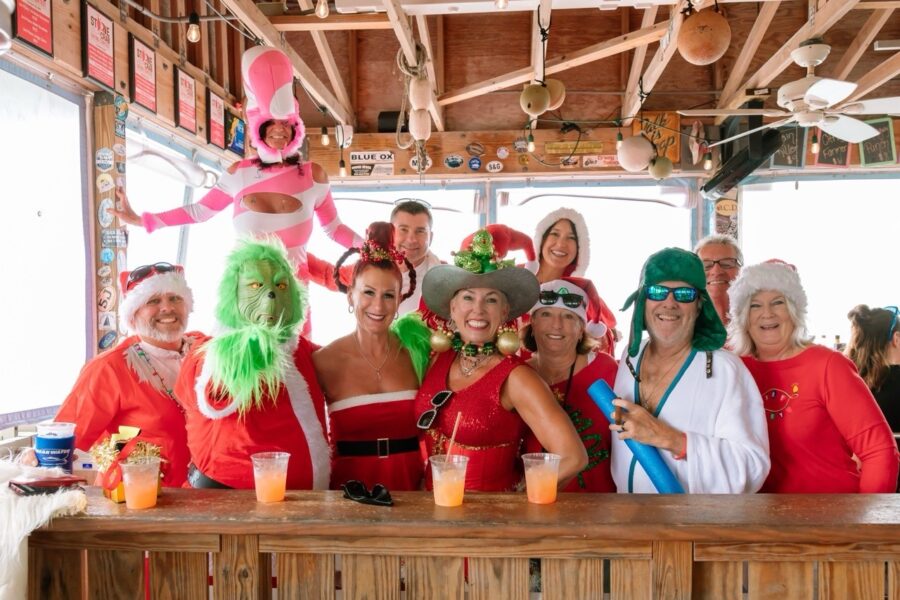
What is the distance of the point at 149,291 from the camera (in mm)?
2746

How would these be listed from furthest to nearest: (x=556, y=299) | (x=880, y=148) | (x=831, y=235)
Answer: (x=831, y=235), (x=880, y=148), (x=556, y=299)

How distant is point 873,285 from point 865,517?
726 cm

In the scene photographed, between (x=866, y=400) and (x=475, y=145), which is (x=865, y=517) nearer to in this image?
(x=866, y=400)

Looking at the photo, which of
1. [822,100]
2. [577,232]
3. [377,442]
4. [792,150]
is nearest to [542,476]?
[377,442]

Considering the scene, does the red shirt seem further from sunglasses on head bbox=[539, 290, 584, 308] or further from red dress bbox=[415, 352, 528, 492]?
red dress bbox=[415, 352, 528, 492]

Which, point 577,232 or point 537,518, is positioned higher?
point 577,232

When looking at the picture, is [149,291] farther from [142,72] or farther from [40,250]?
[142,72]

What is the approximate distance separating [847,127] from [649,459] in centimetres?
370

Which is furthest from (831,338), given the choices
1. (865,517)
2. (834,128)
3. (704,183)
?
(865,517)

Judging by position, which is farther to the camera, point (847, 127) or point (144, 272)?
point (847, 127)

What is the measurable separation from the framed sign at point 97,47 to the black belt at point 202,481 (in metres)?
2.83

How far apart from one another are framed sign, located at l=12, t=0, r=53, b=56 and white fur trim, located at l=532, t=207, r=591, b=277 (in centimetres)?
258

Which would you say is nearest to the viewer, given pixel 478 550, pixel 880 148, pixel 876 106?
pixel 478 550

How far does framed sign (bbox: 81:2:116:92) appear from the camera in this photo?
3.81 m
